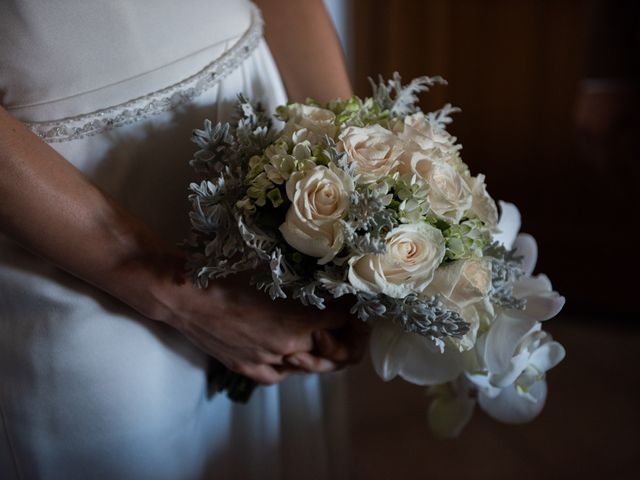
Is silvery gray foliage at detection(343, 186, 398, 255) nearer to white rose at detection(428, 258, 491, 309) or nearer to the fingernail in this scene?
white rose at detection(428, 258, 491, 309)

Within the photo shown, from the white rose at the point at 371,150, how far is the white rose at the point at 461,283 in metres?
0.12

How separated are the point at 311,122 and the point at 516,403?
1.54 feet

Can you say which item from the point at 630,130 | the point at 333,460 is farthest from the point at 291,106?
the point at 630,130

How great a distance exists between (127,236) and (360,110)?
1.01 feet

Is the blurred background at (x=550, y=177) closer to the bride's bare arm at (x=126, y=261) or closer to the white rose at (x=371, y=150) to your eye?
the bride's bare arm at (x=126, y=261)

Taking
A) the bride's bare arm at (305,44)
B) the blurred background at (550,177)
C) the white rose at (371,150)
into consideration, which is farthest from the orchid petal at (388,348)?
the blurred background at (550,177)

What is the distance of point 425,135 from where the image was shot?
827 millimetres

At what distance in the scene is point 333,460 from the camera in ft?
3.75

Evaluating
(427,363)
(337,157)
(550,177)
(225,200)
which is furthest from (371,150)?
(550,177)

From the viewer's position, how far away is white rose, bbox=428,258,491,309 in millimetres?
764

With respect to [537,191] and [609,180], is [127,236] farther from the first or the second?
[537,191]

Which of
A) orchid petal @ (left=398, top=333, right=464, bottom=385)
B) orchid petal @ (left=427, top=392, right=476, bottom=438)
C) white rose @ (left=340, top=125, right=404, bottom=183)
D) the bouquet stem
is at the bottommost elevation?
orchid petal @ (left=427, top=392, right=476, bottom=438)

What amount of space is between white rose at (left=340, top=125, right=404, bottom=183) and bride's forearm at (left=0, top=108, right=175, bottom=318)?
250 millimetres

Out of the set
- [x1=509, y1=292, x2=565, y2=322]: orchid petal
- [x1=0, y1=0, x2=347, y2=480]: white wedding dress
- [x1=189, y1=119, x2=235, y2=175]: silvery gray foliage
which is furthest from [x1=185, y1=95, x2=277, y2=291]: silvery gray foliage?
[x1=509, y1=292, x2=565, y2=322]: orchid petal
